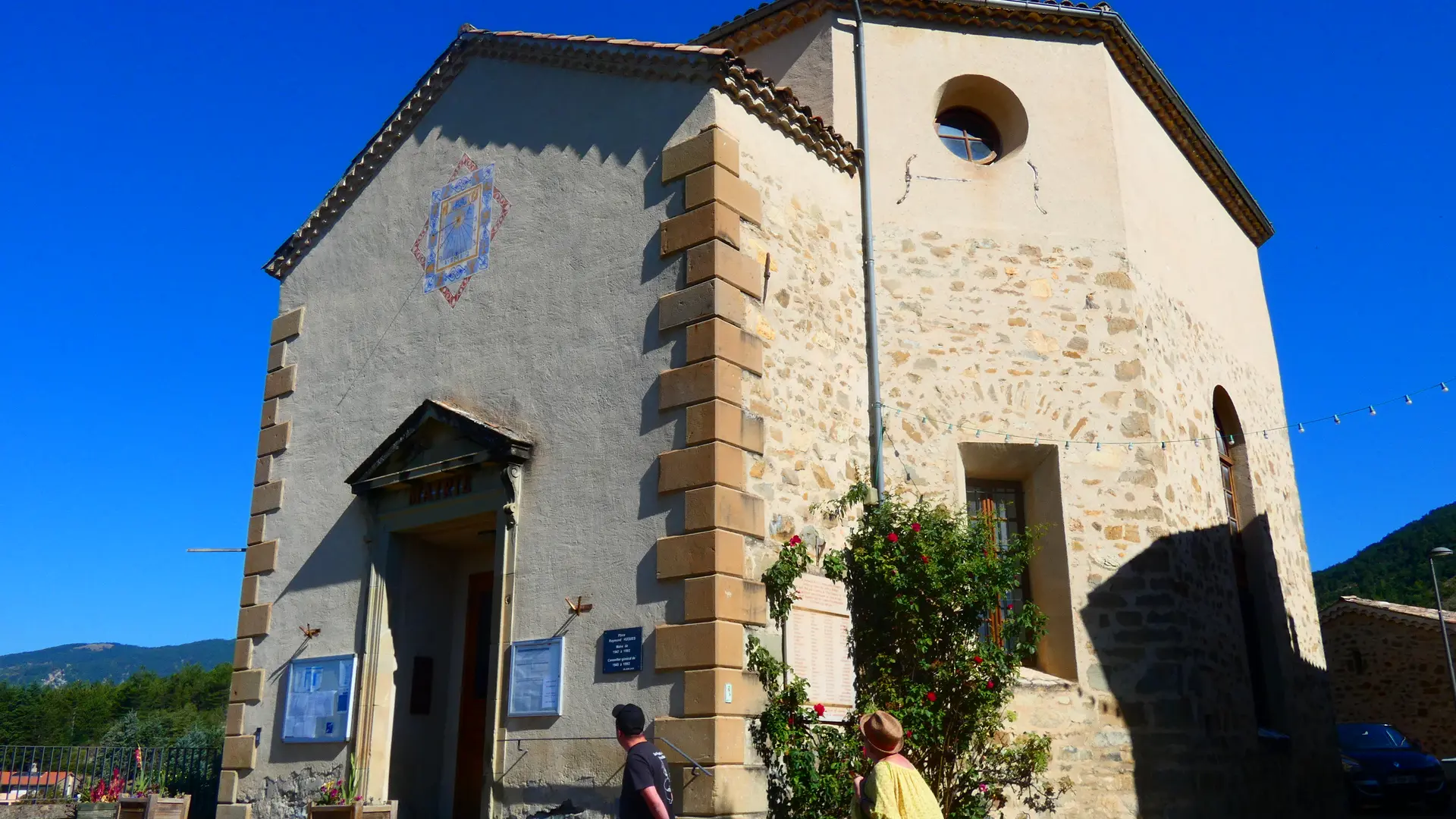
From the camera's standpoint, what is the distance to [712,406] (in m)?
8.23

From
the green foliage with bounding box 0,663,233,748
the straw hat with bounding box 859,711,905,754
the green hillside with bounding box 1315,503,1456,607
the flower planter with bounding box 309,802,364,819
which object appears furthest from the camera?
the green foliage with bounding box 0,663,233,748

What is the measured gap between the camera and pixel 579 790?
318 inches

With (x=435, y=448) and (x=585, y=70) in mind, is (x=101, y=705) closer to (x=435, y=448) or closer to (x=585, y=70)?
(x=435, y=448)

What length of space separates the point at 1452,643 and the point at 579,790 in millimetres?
23330

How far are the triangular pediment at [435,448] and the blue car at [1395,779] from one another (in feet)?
45.0

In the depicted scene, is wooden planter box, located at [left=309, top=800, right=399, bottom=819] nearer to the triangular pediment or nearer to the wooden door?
the wooden door

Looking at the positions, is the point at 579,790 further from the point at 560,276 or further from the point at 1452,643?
the point at 1452,643

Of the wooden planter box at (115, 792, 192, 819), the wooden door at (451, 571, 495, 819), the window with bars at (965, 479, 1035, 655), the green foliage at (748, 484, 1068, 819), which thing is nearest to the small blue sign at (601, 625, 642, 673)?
the green foliage at (748, 484, 1068, 819)

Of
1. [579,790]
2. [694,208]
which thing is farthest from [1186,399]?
[579,790]

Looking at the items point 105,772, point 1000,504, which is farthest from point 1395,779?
point 105,772

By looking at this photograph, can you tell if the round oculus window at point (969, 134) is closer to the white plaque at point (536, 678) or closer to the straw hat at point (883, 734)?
the white plaque at point (536, 678)

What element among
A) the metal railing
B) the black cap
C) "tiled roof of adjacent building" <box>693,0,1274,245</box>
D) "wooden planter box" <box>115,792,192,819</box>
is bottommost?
"wooden planter box" <box>115,792,192,819</box>

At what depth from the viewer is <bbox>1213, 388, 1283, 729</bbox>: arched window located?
40.3 feet

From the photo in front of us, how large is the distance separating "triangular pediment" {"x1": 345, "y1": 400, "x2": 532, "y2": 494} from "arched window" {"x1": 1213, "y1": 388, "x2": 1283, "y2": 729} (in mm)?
7814
